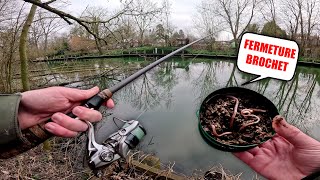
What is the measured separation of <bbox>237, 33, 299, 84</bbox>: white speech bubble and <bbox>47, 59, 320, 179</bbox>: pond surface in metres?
2.36

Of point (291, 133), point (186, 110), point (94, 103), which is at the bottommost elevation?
point (186, 110)

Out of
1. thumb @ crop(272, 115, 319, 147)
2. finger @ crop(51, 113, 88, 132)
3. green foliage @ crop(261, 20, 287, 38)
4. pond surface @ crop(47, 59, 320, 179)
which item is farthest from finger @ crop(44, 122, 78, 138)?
green foliage @ crop(261, 20, 287, 38)

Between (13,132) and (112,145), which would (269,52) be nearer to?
(112,145)

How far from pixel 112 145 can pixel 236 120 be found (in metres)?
0.70

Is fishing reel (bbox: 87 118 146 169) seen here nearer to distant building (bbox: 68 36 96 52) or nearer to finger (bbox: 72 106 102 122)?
finger (bbox: 72 106 102 122)

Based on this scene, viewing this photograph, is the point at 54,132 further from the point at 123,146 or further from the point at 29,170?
the point at 29,170

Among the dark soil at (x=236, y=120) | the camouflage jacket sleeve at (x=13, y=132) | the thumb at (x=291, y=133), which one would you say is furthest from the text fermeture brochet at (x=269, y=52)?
the camouflage jacket sleeve at (x=13, y=132)

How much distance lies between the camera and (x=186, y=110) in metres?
7.05

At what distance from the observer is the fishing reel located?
45.4 inches

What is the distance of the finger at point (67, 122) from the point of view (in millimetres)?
979

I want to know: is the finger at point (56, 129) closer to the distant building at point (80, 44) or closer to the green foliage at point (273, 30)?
the green foliage at point (273, 30)

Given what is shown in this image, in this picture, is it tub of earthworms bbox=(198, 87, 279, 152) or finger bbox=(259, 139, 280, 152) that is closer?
tub of earthworms bbox=(198, 87, 279, 152)

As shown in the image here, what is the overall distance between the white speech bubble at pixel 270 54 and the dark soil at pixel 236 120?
51.4 inches

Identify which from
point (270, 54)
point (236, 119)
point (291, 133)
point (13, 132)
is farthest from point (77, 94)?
point (270, 54)
